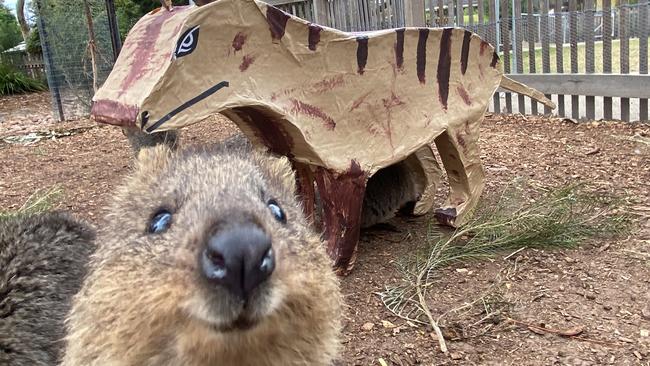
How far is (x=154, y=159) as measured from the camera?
2.05 meters

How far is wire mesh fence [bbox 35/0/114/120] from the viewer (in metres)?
10.1

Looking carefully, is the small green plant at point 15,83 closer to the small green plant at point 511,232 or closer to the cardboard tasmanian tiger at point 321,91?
the cardboard tasmanian tiger at point 321,91

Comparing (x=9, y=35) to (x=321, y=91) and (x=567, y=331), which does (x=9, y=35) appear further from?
(x=567, y=331)

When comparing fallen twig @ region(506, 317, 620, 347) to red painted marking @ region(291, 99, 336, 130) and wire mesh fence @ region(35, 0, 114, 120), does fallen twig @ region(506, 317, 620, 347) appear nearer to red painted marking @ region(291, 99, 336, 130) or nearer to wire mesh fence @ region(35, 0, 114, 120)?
red painted marking @ region(291, 99, 336, 130)

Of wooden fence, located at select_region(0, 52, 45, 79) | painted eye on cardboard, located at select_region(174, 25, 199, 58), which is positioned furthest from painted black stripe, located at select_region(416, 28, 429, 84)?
wooden fence, located at select_region(0, 52, 45, 79)

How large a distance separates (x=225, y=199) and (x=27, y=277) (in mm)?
1414

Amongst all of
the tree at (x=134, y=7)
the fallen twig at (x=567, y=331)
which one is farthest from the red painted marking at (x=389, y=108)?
the tree at (x=134, y=7)

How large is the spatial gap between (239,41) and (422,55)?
1315mm

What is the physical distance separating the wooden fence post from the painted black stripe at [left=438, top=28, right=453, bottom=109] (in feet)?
12.6

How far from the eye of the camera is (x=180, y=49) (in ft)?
8.89

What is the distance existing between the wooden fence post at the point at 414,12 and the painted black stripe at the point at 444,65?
3.83 m

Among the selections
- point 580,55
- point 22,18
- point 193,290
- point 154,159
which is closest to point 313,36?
point 154,159

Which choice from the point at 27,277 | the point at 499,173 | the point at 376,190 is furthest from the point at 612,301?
the point at 27,277

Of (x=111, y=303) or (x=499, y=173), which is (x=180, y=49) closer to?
(x=111, y=303)
